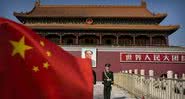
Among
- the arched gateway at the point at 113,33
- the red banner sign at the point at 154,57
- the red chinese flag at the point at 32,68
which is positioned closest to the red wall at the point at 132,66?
the arched gateway at the point at 113,33

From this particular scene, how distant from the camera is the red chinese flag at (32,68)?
170 inches

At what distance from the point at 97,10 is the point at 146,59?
1002 cm

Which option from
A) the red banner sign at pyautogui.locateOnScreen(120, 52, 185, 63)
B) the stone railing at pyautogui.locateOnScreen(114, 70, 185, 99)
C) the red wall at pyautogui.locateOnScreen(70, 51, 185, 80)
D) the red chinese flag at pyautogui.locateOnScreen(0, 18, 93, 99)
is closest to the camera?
the red chinese flag at pyautogui.locateOnScreen(0, 18, 93, 99)

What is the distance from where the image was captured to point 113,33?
38.3 metres

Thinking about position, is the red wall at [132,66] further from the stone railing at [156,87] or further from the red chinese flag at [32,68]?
the red chinese flag at [32,68]

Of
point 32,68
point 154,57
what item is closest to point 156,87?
point 32,68

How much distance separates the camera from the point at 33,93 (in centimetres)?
450

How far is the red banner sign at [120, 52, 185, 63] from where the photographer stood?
1350 inches

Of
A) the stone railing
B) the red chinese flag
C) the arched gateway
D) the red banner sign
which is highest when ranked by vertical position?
the arched gateway

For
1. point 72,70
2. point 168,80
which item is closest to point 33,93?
point 72,70

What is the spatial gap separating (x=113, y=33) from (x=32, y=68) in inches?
1339

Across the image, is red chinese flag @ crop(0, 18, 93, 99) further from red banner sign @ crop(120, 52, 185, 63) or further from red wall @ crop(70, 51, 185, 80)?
red banner sign @ crop(120, 52, 185, 63)

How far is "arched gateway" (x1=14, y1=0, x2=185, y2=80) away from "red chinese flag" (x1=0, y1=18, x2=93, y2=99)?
1159 inches

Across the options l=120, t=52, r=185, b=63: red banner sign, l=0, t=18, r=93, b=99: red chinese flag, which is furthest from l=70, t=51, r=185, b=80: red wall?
l=0, t=18, r=93, b=99: red chinese flag
